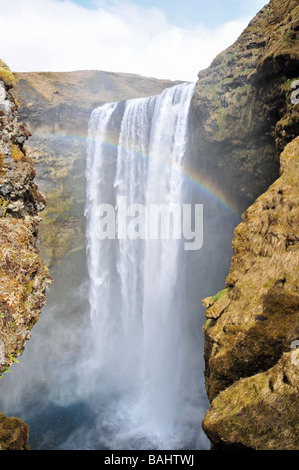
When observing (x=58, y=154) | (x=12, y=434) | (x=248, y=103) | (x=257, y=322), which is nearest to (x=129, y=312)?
(x=58, y=154)

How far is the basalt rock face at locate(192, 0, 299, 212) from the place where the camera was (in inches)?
416

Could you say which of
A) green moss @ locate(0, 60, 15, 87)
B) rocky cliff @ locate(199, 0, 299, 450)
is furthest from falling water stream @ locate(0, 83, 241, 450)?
green moss @ locate(0, 60, 15, 87)

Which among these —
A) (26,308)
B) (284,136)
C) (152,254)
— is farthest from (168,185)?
(26,308)

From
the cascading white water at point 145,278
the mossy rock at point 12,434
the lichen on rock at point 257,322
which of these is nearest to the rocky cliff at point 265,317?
the lichen on rock at point 257,322

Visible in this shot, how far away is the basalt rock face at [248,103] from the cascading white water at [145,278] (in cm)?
262

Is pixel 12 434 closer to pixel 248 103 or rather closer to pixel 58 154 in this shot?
pixel 248 103

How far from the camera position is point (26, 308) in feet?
20.0

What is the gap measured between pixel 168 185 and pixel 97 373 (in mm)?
14808

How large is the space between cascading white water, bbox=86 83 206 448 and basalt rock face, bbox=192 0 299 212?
262 centimetres

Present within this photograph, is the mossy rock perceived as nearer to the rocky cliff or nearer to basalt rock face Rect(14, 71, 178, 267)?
the rocky cliff

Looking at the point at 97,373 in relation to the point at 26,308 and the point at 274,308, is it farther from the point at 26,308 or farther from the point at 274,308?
the point at 274,308

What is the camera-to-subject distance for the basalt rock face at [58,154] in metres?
25.1

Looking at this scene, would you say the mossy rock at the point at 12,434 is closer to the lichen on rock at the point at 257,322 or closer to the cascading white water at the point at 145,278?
the lichen on rock at the point at 257,322

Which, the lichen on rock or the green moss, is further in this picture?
the green moss
